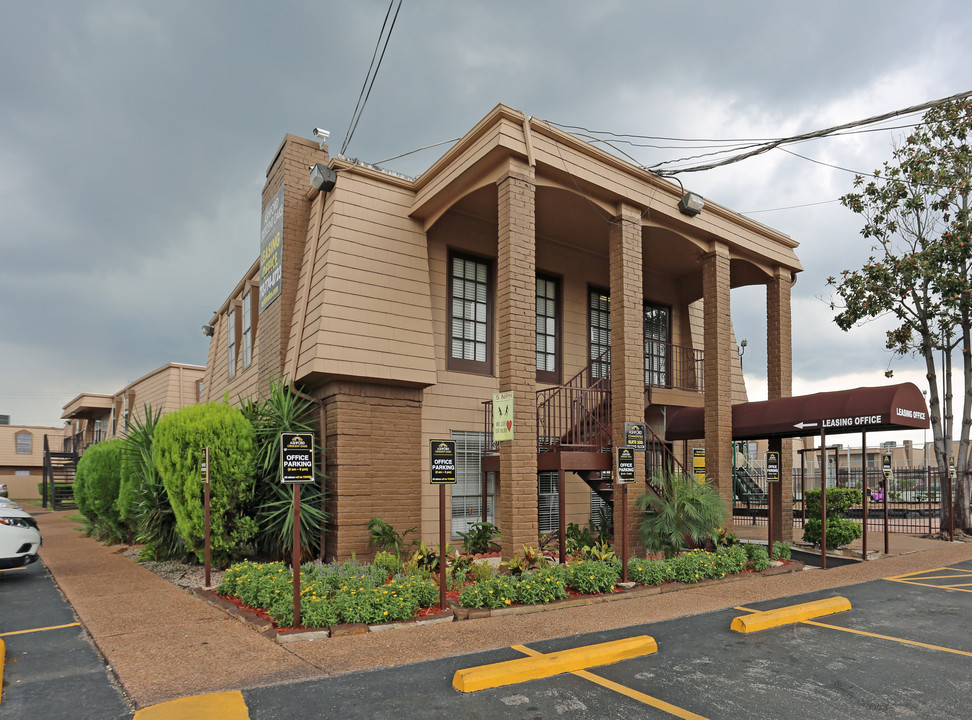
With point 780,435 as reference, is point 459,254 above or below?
above

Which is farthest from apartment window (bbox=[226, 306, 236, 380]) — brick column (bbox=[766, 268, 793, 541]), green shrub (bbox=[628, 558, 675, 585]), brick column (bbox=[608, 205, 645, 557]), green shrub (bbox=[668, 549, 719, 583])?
brick column (bbox=[766, 268, 793, 541])

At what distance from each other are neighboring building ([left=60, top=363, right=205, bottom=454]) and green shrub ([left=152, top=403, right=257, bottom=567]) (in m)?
8.67

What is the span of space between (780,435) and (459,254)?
288 inches

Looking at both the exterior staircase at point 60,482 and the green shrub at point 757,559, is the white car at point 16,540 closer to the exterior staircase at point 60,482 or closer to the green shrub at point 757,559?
the green shrub at point 757,559

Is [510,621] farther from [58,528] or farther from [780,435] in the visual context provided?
[58,528]

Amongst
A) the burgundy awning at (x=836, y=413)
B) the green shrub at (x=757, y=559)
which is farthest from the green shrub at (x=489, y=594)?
the burgundy awning at (x=836, y=413)

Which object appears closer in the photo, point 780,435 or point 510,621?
point 510,621

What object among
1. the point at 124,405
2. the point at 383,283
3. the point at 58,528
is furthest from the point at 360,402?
the point at 124,405

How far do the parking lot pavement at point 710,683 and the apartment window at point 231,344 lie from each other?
47.6ft

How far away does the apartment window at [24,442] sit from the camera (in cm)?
4741

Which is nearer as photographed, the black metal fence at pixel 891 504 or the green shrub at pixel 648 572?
the green shrub at pixel 648 572

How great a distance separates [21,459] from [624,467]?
50.8 meters

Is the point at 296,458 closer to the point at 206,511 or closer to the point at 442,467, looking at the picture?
the point at 442,467

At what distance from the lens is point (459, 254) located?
13.6 meters
